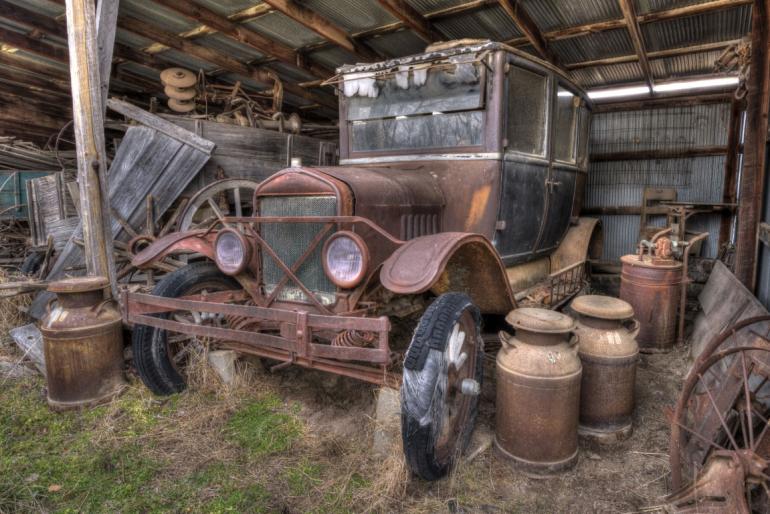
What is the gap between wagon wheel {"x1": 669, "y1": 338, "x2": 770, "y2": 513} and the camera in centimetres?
167

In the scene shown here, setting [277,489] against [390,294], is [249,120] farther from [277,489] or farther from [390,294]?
[277,489]

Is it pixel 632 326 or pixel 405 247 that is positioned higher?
pixel 405 247

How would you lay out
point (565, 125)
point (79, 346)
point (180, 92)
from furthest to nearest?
1. point (180, 92)
2. point (565, 125)
3. point (79, 346)

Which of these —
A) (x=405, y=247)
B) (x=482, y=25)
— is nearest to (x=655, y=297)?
(x=405, y=247)

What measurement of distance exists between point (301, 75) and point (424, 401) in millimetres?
5469

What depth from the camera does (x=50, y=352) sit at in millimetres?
3049

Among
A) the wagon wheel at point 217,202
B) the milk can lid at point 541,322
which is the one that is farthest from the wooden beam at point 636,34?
the wagon wheel at point 217,202

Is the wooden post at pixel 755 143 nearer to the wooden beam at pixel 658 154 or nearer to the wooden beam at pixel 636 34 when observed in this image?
the wooden beam at pixel 636 34

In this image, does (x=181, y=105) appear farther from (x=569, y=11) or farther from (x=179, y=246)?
(x=569, y=11)

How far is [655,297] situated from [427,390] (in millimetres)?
2815

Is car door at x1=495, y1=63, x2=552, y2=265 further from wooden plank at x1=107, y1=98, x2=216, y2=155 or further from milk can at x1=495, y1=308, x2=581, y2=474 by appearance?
wooden plank at x1=107, y1=98, x2=216, y2=155

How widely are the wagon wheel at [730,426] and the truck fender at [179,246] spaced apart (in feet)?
8.99

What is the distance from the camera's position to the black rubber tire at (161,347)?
303 cm

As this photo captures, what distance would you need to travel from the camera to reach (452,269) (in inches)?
116
